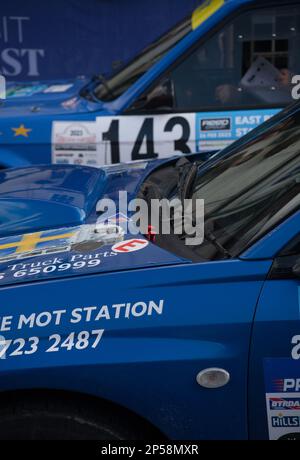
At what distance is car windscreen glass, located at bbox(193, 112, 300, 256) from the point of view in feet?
7.22

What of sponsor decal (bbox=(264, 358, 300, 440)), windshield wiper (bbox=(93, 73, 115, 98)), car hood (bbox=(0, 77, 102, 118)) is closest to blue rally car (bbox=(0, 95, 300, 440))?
sponsor decal (bbox=(264, 358, 300, 440))

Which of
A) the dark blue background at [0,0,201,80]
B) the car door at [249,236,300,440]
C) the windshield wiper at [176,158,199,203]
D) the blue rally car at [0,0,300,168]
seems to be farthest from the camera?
the dark blue background at [0,0,201,80]

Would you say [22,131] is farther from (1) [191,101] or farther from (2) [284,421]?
(2) [284,421]

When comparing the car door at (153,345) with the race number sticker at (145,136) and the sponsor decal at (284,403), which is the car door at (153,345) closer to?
the sponsor decal at (284,403)

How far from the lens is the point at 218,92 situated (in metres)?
4.50

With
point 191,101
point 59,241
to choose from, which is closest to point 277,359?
point 59,241

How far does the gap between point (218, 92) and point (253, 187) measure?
2.16m

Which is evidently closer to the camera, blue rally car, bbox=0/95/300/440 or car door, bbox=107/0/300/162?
blue rally car, bbox=0/95/300/440

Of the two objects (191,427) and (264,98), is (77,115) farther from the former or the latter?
(191,427)

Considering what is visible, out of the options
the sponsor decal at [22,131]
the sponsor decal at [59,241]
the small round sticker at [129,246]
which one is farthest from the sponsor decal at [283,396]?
the sponsor decal at [22,131]

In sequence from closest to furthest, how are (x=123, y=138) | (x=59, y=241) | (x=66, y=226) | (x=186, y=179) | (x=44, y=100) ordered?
(x=59, y=241), (x=66, y=226), (x=186, y=179), (x=123, y=138), (x=44, y=100)

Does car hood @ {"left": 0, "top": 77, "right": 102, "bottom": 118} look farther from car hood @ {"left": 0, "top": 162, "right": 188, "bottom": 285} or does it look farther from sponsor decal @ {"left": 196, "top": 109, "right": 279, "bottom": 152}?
car hood @ {"left": 0, "top": 162, "right": 188, "bottom": 285}

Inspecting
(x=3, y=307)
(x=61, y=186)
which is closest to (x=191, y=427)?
(x=3, y=307)

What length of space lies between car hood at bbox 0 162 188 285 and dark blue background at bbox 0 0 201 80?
5.93m
